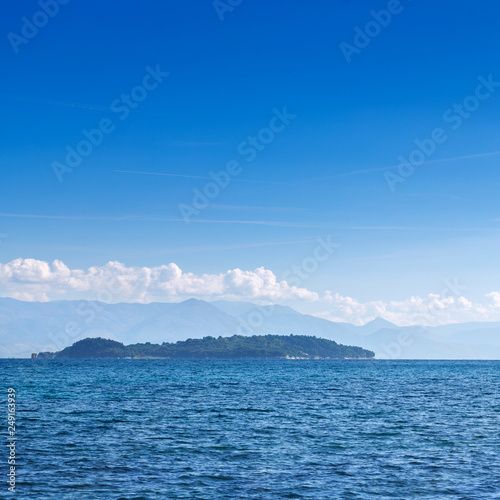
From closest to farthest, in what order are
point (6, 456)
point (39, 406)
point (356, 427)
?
point (6, 456) < point (356, 427) < point (39, 406)

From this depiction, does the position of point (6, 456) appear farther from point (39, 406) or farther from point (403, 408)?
point (403, 408)

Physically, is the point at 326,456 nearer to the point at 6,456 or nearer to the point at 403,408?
the point at 6,456

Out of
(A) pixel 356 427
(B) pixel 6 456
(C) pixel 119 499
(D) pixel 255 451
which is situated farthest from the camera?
(A) pixel 356 427

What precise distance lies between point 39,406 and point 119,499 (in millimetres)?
40483

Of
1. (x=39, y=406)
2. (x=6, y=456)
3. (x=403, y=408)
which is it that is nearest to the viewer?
(x=6, y=456)

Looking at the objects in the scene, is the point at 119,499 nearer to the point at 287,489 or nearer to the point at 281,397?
the point at 287,489

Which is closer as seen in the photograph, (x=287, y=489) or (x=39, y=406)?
(x=287, y=489)

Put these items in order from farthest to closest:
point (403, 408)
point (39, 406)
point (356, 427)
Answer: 1. point (403, 408)
2. point (39, 406)
3. point (356, 427)

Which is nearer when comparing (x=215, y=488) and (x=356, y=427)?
(x=215, y=488)

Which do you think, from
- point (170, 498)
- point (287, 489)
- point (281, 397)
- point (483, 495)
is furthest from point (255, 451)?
point (281, 397)

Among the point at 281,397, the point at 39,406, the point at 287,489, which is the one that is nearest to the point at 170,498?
the point at 287,489

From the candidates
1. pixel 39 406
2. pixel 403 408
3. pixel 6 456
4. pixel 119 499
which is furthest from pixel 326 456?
pixel 39 406

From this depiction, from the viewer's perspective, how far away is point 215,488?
95.8ft

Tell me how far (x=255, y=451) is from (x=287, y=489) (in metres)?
10.0
